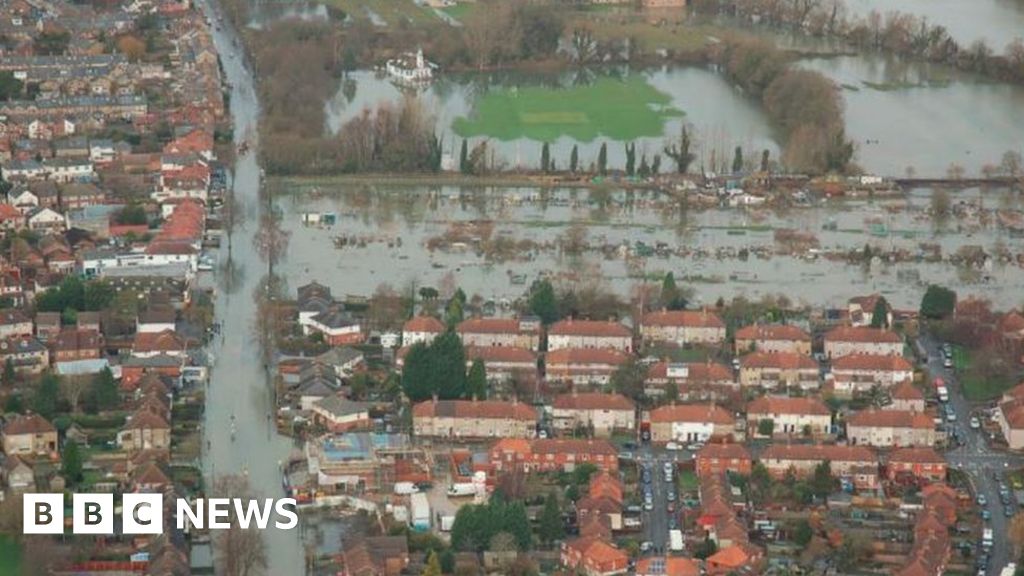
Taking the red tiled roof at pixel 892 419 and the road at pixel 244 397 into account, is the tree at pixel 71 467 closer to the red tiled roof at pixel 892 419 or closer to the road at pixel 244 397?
the road at pixel 244 397

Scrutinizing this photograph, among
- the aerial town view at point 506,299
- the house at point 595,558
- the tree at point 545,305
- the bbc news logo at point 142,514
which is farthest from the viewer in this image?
the tree at point 545,305

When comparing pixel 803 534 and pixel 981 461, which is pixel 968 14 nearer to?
pixel 981 461

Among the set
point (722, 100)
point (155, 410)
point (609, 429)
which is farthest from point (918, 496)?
point (722, 100)

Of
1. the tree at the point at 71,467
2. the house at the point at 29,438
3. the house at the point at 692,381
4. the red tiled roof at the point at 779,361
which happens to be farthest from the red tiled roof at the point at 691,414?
the house at the point at 29,438

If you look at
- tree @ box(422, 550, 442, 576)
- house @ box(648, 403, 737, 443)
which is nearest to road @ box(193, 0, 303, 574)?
tree @ box(422, 550, 442, 576)

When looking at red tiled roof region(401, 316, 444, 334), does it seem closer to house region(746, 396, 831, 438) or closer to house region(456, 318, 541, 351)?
house region(456, 318, 541, 351)
